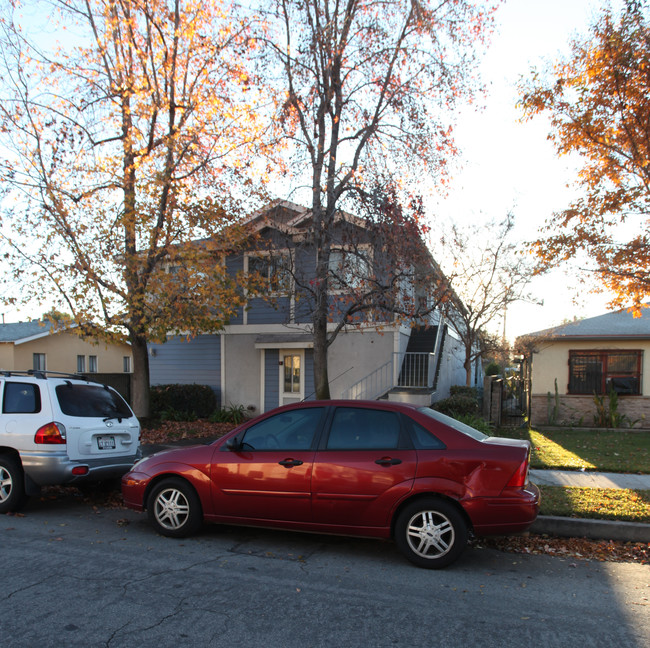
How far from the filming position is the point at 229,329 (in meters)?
16.5

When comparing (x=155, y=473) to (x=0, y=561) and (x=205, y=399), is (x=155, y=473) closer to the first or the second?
(x=0, y=561)

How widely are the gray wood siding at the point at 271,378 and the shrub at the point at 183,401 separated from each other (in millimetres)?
1664

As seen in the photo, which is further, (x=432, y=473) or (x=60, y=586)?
(x=432, y=473)

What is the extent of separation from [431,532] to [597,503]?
297 centimetres

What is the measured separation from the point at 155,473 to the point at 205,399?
34.7 ft

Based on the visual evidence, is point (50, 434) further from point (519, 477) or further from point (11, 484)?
point (519, 477)

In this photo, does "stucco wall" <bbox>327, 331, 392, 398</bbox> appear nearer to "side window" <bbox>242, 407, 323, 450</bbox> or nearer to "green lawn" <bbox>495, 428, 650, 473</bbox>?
"green lawn" <bbox>495, 428, 650, 473</bbox>

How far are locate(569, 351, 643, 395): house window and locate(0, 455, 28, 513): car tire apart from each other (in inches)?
521

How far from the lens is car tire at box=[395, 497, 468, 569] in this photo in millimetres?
4844

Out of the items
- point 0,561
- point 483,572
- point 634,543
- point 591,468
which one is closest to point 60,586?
point 0,561

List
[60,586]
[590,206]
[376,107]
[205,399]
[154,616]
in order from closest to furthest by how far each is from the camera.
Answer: [154,616]
[60,586]
[590,206]
[376,107]
[205,399]

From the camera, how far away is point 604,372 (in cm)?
1487

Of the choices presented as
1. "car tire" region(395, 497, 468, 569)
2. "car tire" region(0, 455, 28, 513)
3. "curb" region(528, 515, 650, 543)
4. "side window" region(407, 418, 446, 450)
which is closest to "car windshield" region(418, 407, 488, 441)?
"side window" region(407, 418, 446, 450)

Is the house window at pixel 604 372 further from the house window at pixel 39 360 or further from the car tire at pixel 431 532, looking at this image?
the house window at pixel 39 360
